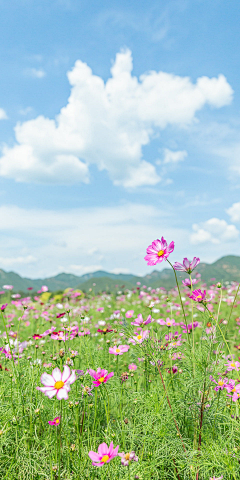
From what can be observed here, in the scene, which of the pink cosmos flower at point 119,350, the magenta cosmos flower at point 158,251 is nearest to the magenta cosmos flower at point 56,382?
the magenta cosmos flower at point 158,251

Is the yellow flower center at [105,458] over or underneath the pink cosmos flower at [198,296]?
underneath

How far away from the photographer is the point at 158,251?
1.63 metres

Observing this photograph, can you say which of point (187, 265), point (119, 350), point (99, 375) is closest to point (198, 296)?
point (187, 265)

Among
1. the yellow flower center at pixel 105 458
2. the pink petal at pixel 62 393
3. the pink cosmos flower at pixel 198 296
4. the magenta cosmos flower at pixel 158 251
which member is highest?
the magenta cosmos flower at pixel 158 251

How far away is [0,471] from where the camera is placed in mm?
1745

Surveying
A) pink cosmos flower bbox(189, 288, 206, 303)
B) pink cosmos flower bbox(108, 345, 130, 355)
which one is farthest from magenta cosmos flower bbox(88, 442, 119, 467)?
pink cosmos flower bbox(108, 345, 130, 355)

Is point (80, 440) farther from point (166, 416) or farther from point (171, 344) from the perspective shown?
point (171, 344)

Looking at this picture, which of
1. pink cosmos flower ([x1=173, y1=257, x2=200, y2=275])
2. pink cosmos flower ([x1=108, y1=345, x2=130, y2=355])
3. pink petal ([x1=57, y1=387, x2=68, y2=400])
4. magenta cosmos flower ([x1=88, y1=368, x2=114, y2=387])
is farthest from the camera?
pink cosmos flower ([x1=108, y1=345, x2=130, y2=355])

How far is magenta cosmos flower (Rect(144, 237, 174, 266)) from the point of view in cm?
156

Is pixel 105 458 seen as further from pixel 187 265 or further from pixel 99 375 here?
pixel 187 265

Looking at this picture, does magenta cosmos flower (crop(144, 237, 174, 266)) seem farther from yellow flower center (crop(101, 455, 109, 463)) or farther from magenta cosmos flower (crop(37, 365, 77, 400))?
yellow flower center (crop(101, 455, 109, 463))

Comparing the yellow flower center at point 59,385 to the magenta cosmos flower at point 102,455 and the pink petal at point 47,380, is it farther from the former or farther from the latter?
the magenta cosmos flower at point 102,455

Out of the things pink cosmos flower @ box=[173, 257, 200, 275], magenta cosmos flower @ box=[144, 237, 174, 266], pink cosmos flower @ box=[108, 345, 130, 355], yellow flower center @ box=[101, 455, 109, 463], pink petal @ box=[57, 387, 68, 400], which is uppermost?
magenta cosmos flower @ box=[144, 237, 174, 266]

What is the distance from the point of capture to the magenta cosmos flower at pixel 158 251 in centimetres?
156
